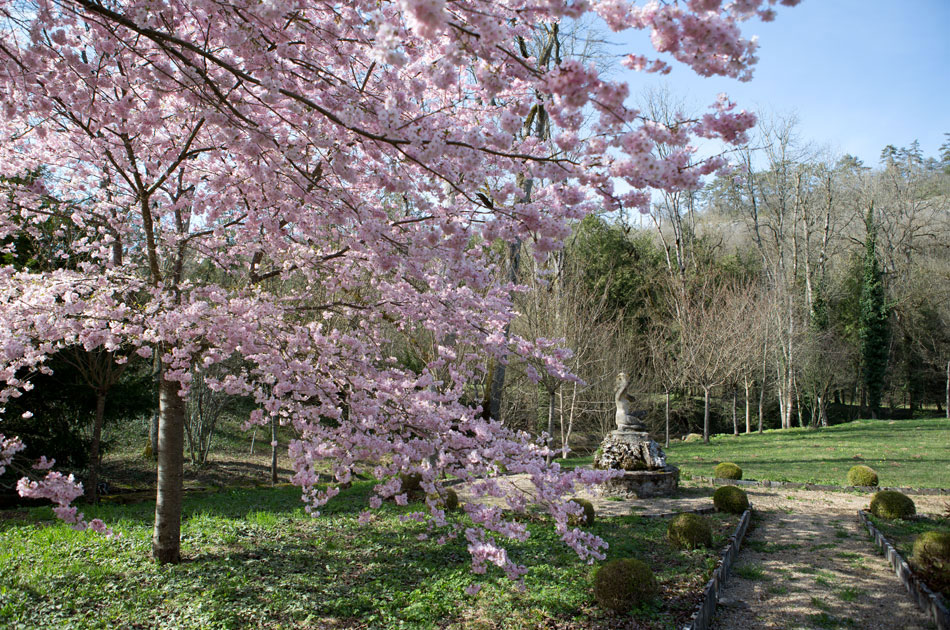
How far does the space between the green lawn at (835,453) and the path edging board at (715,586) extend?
5.33 metres

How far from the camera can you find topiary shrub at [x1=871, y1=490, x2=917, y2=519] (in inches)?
301

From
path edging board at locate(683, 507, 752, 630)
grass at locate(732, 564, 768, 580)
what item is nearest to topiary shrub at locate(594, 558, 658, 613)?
path edging board at locate(683, 507, 752, 630)

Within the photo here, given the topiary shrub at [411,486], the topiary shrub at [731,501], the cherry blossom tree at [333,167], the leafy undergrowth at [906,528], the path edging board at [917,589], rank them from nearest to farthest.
A: the cherry blossom tree at [333,167] < the path edging board at [917,589] < the leafy undergrowth at [906,528] < the topiary shrub at [731,501] < the topiary shrub at [411,486]

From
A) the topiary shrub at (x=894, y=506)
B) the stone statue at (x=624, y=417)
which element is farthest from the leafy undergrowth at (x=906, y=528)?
the stone statue at (x=624, y=417)

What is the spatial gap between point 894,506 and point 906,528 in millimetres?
567

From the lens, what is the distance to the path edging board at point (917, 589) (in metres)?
4.39

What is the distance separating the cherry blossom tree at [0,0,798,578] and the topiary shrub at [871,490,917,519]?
623 cm

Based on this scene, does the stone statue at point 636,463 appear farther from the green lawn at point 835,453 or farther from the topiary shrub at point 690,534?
the topiary shrub at point 690,534

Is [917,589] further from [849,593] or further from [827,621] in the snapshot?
[827,621]

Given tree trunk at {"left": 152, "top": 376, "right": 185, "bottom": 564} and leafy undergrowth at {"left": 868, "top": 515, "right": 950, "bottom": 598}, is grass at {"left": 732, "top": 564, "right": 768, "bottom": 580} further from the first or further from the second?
tree trunk at {"left": 152, "top": 376, "right": 185, "bottom": 564}

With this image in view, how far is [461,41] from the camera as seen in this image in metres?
2.53

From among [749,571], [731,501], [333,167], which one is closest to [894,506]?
[731,501]

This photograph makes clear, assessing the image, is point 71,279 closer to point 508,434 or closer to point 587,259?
point 508,434

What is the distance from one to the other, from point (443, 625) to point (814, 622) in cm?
311
